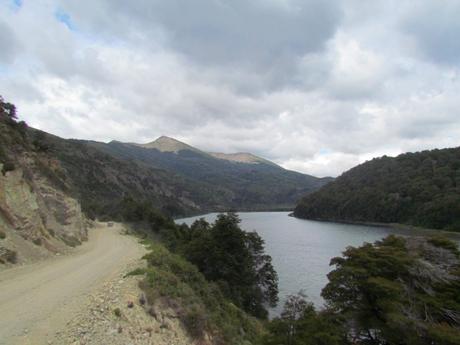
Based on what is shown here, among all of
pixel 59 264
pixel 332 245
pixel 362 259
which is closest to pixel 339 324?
pixel 362 259

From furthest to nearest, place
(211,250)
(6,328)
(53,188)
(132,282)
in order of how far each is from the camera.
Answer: (211,250), (53,188), (132,282), (6,328)

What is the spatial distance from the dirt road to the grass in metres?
2.04

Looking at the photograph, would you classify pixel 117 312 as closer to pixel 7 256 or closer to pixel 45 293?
pixel 45 293

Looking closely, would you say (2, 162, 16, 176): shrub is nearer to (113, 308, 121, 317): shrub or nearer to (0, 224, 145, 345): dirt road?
(0, 224, 145, 345): dirt road

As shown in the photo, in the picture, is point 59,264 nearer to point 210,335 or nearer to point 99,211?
point 210,335

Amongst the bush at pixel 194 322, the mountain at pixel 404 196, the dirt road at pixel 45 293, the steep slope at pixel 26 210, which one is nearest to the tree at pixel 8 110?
the steep slope at pixel 26 210

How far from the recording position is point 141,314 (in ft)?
46.5

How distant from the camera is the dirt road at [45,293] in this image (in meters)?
10.8

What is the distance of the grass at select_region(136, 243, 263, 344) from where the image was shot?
16.1 m

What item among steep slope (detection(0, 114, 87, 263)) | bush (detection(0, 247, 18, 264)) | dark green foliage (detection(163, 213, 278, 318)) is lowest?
dark green foliage (detection(163, 213, 278, 318))

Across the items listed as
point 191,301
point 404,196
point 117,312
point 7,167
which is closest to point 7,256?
point 7,167

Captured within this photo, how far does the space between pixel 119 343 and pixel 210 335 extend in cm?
605

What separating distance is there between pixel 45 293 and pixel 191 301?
608cm

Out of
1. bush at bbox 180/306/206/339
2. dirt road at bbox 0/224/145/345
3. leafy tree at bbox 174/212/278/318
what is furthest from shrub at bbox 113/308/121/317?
leafy tree at bbox 174/212/278/318
